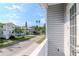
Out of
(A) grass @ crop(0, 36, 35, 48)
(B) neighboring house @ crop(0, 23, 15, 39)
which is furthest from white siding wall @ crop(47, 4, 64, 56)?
(B) neighboring house @ crop(0, 23, 15, 39)

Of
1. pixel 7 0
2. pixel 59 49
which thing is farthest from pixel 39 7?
pixel 7 0

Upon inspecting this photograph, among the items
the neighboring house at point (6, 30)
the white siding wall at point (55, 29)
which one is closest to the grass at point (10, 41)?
the neighboring house at point (6, 30)

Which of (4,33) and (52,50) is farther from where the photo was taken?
(52,50)

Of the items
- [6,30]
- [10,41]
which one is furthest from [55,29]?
[6,30]

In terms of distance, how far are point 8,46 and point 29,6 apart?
136 centimetres

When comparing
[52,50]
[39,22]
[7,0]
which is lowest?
[52,50]

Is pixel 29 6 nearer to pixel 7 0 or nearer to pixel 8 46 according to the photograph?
pixel 8 46

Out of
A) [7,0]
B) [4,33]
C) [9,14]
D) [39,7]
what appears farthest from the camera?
[39,7]

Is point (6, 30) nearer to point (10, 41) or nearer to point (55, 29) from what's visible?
point (10, 41)

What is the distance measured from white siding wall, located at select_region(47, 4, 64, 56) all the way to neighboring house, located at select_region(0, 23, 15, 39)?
7.10ft

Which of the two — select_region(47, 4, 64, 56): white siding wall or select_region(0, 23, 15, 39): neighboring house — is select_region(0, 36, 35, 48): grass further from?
select_region(47, 4, 64, 56): white siding wall

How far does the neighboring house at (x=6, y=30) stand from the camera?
5.29 metres

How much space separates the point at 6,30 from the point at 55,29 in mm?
2643

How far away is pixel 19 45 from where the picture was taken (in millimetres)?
5984
